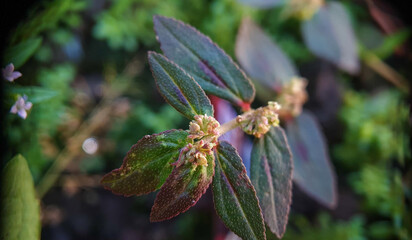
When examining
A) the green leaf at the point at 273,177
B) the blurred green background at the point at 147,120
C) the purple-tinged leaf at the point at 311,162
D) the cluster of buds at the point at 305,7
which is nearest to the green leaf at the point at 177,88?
the green leaf at the point at 273,177

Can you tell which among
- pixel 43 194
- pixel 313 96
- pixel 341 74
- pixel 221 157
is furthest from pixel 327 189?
pixel 43 194

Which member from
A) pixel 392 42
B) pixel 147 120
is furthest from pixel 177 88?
pixel 392 42

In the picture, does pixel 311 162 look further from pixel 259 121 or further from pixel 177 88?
pixel 177 88

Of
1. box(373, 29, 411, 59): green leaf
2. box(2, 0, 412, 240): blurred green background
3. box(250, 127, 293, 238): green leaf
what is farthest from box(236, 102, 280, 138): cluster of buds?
box(373, 29, 411, 59): green leaf

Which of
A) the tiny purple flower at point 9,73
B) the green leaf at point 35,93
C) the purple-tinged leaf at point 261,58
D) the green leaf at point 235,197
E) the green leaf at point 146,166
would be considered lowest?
the purple-tinged leaf at point 261,58

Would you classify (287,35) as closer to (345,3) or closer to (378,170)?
(345,3)

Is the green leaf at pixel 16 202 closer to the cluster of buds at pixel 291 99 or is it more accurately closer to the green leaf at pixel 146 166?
the green leaf at pixel 146 166

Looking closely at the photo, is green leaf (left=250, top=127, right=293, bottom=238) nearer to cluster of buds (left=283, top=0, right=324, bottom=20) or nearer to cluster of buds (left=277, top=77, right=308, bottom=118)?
cluster of buds (left=277, top=77, right=308, bottom=118)
